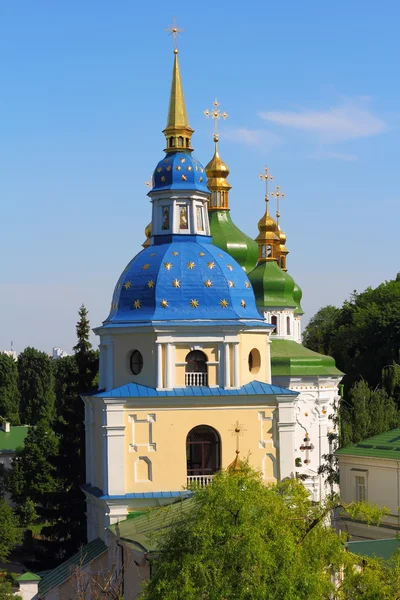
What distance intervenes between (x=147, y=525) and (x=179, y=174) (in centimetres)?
1046

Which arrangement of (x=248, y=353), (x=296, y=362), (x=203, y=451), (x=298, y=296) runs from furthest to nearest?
1. (x=298, y=296)
2. (x=296, y=362)
3. (x=248, y=353)
4. (x=203, y=451)

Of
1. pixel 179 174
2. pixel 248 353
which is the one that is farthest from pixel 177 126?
pixel 248 353

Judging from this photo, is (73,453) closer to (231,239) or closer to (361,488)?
(361,488)

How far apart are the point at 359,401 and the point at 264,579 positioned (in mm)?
21075

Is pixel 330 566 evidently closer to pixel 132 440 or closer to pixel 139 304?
pixel 132 440

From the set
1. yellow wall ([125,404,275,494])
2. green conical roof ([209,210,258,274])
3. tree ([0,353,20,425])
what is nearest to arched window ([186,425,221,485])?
yellow wall ([125,404,275,494])

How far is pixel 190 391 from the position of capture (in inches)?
1115

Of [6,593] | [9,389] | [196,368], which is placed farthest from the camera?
[9,389]

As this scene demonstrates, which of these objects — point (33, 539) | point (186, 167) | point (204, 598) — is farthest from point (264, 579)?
point (33, 539)

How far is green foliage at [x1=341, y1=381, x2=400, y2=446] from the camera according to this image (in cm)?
3647

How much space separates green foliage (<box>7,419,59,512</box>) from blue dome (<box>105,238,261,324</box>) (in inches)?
663

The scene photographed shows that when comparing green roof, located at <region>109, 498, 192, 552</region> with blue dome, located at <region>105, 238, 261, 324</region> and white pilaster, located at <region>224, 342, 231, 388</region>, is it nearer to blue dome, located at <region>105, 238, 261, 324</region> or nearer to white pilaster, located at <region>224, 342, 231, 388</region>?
white pilaster, located at <region>224, 342, 231, 388</region>

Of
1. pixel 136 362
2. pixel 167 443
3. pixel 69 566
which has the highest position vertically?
pixel 136 362

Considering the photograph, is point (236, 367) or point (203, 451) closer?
point (203, 451)
